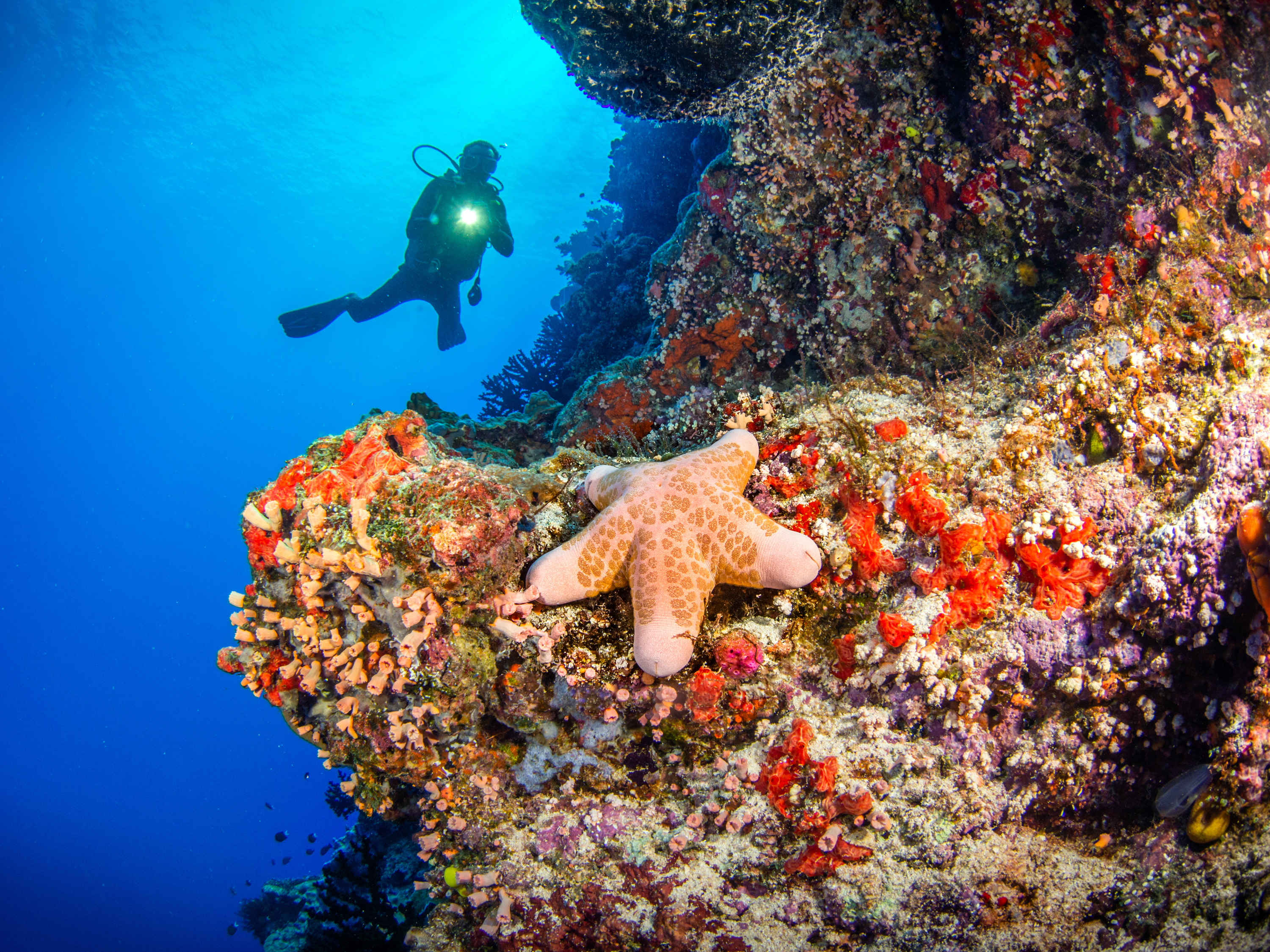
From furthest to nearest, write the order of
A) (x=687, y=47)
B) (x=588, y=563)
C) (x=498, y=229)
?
(x=498, y=229), (x=687, y=47), (x=588, y=563)

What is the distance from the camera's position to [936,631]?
2.54 meters

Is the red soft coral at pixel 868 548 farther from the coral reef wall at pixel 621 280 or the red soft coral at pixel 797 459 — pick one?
the coral reef wall at pixel 621 280

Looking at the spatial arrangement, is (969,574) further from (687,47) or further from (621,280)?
(621,280)

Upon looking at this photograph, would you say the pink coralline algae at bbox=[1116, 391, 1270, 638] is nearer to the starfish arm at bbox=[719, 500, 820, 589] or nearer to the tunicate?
the tunicate

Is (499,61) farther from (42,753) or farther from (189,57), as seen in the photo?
(42,753)

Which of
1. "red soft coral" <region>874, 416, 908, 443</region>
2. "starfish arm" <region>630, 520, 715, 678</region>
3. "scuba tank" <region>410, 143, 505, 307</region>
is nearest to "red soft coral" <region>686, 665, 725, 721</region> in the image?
"starfish arm" <region>630, 520, 715, 678</region>

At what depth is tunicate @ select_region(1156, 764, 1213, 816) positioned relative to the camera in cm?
215

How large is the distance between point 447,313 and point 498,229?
2.19 m

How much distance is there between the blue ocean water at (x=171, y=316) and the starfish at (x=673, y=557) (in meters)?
34.0

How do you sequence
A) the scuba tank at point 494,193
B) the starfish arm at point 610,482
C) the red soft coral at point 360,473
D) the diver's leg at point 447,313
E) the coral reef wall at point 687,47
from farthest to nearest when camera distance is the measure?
the diver's leg at point 447,313 → the scuba tank at point 494,193 → the coral reef wall at point 687,47 → the red soft coral at point 360,473 → the starfish arm at point 610,482

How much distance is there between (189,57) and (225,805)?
2799 inches

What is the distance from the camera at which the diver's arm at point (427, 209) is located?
9445 millimetres

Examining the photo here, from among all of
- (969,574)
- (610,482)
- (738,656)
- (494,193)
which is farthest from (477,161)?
(969,574)

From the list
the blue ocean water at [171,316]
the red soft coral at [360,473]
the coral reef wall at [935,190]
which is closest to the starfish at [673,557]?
the red soft coral at [360,473]
